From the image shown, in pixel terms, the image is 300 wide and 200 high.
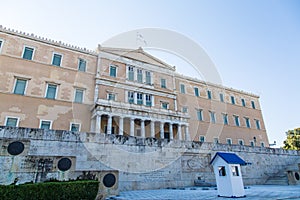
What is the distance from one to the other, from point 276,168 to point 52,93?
23638 mm

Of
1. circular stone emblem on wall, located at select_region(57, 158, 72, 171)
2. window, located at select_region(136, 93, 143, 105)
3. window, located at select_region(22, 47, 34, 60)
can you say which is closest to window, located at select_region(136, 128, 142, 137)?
window, located at select_region(136, 93, 143, 105)

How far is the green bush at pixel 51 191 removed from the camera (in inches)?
222

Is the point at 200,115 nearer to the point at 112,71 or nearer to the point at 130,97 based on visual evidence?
the point at 130,97

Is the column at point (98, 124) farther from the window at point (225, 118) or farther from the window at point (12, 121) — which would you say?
the window at point (225, 118)

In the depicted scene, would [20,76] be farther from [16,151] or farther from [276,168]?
[276,168]

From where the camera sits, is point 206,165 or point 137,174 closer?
point 137,174

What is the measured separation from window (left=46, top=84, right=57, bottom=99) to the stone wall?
1133 centimetres

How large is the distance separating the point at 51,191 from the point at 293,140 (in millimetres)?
42171

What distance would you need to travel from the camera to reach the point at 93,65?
76.1ft

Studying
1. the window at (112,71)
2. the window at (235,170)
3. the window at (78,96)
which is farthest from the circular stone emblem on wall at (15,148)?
the window at (112,71)

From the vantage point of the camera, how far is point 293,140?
35156 mm

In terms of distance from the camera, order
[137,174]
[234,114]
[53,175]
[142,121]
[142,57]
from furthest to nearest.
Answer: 1. [234,114]
2. [142,57]
3. [142,121]
4. [137,174]
5. [53,175]

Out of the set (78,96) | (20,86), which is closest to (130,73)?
(78,96)

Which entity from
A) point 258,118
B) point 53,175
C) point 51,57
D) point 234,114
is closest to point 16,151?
point 53,175
